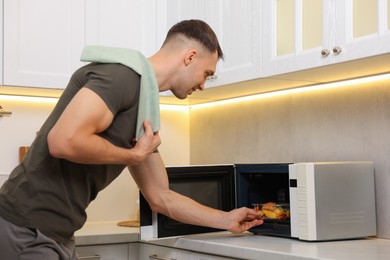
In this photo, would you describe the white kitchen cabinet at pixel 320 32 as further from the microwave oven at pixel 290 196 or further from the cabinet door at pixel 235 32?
the microwave oven at pixel 290 196

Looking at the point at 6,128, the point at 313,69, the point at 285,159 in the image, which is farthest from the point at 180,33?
the point at 6,128

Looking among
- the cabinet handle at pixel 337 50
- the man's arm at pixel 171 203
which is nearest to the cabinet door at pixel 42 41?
the man's arm at pixel 171 203

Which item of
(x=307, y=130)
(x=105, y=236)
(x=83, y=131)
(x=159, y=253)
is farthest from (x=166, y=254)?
(x=83, y=131)

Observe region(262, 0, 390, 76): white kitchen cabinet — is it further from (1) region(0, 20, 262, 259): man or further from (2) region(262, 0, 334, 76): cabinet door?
(1) region(0, 20, 262, 259): man

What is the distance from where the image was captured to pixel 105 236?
251 cm

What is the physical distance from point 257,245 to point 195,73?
2.05ft

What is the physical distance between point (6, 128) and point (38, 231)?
1.46 m

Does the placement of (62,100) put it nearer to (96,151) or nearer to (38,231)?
(96,151)

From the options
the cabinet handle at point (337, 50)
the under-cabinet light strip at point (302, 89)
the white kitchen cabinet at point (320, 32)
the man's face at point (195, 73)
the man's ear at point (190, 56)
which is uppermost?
the white kitchen cabinet at point (320, 32)

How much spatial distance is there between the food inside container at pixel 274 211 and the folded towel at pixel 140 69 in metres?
0.85

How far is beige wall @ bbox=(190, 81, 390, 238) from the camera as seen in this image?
2273mm

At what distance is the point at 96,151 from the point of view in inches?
57.4

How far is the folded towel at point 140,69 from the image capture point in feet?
5.03

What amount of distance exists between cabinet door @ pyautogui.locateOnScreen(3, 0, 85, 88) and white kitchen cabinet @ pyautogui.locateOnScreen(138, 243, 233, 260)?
30.5 inches
